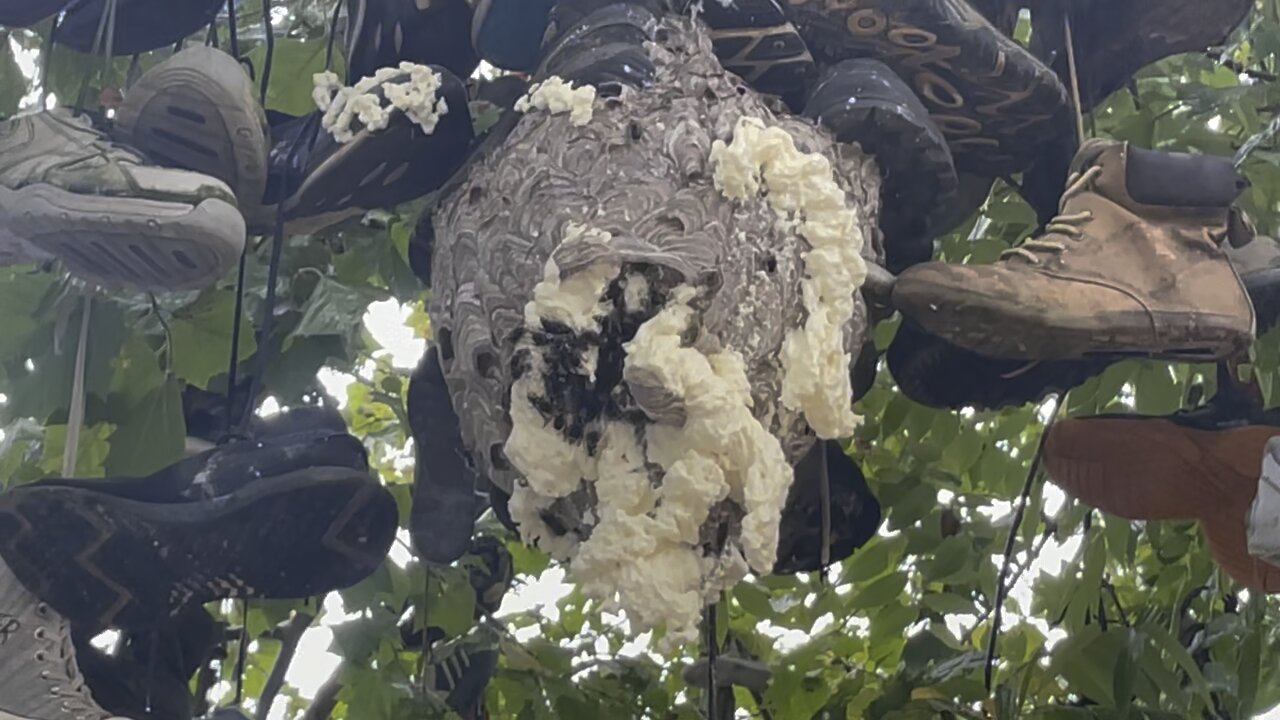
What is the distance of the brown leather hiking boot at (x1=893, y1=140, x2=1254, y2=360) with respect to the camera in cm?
100

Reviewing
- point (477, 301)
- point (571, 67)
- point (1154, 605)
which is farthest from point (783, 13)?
point (1154, 605)

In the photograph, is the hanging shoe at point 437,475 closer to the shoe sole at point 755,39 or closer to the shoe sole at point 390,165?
the shoe sole at point 390,165

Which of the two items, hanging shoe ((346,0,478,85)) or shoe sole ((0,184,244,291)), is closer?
shoe sole ((0,184,244,291))

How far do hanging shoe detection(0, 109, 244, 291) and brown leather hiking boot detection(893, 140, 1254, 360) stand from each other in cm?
49

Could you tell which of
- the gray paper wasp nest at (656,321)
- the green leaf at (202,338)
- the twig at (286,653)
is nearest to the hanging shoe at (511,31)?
the gray paper wasp nest at (656,321)

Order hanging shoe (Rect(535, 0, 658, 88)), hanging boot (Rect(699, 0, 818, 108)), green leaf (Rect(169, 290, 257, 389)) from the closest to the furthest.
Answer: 1. hanging shoe (Rect(535, 0, 658, 88))
2. hanging boot (Rect(699, 0, 818, 108))
3. green leaf (Rect(169, 290, 257, 389))

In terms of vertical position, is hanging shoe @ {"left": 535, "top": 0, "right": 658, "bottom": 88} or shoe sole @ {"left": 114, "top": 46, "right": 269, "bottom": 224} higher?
hanging shoe @ {"left": 535, "top": 0, "right": 658, "bottom": 88}

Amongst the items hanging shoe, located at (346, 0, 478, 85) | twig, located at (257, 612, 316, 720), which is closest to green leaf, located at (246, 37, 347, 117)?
hanging shoe, located at (346, 0, 478, 85)

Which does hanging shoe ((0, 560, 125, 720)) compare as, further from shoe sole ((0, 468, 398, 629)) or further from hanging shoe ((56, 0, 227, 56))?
hanging shoe ((56, 0, 227, 56))

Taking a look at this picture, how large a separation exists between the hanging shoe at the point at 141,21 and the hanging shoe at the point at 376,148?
20 centimetres

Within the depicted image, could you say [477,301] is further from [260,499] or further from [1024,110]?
[1024,110]

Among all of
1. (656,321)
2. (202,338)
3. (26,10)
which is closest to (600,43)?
(656,321)

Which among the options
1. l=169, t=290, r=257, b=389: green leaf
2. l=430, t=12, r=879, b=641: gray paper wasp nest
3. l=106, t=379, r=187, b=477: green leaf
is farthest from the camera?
l=169, t=290, r=257, b=389: green leaf

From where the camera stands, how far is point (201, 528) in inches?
43.7
